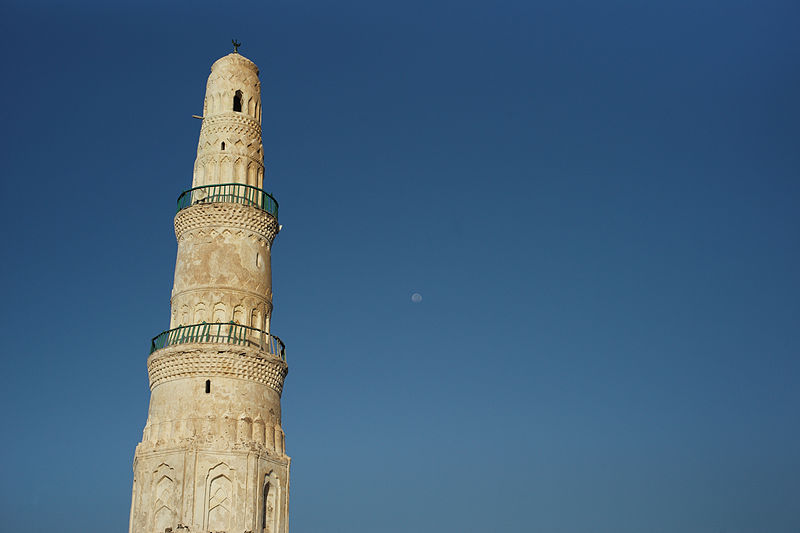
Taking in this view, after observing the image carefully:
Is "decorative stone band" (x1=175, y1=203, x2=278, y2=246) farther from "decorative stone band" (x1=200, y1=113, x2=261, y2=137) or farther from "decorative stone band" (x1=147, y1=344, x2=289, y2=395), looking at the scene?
"decorative stone band" (x1=147, y1=344, x2=289, y2=395)

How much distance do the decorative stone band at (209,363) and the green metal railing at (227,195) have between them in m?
6.99

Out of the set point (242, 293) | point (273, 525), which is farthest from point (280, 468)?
point (242, 293)

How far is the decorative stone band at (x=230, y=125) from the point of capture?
144 ft

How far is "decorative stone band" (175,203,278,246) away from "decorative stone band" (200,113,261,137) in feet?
13.8

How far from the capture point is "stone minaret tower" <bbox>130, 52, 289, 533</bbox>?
36.5 m

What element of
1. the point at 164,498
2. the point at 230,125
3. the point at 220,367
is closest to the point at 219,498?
the point at 164,498

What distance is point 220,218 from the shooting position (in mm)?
41250

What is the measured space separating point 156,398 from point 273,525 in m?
6.96

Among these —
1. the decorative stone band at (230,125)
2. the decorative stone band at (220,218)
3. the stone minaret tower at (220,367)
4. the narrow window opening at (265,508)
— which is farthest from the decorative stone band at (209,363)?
the decorative stone band at (230,125)

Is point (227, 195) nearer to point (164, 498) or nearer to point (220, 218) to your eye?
point (220, 218)

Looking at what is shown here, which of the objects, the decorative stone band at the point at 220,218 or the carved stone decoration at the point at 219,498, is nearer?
the carved stone decoration at the point at 219,498

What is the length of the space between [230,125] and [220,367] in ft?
39.0

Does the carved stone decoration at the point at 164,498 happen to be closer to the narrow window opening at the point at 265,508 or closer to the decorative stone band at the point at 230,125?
the narrow window opening at the point at 265,508

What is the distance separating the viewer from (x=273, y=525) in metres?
37.9
